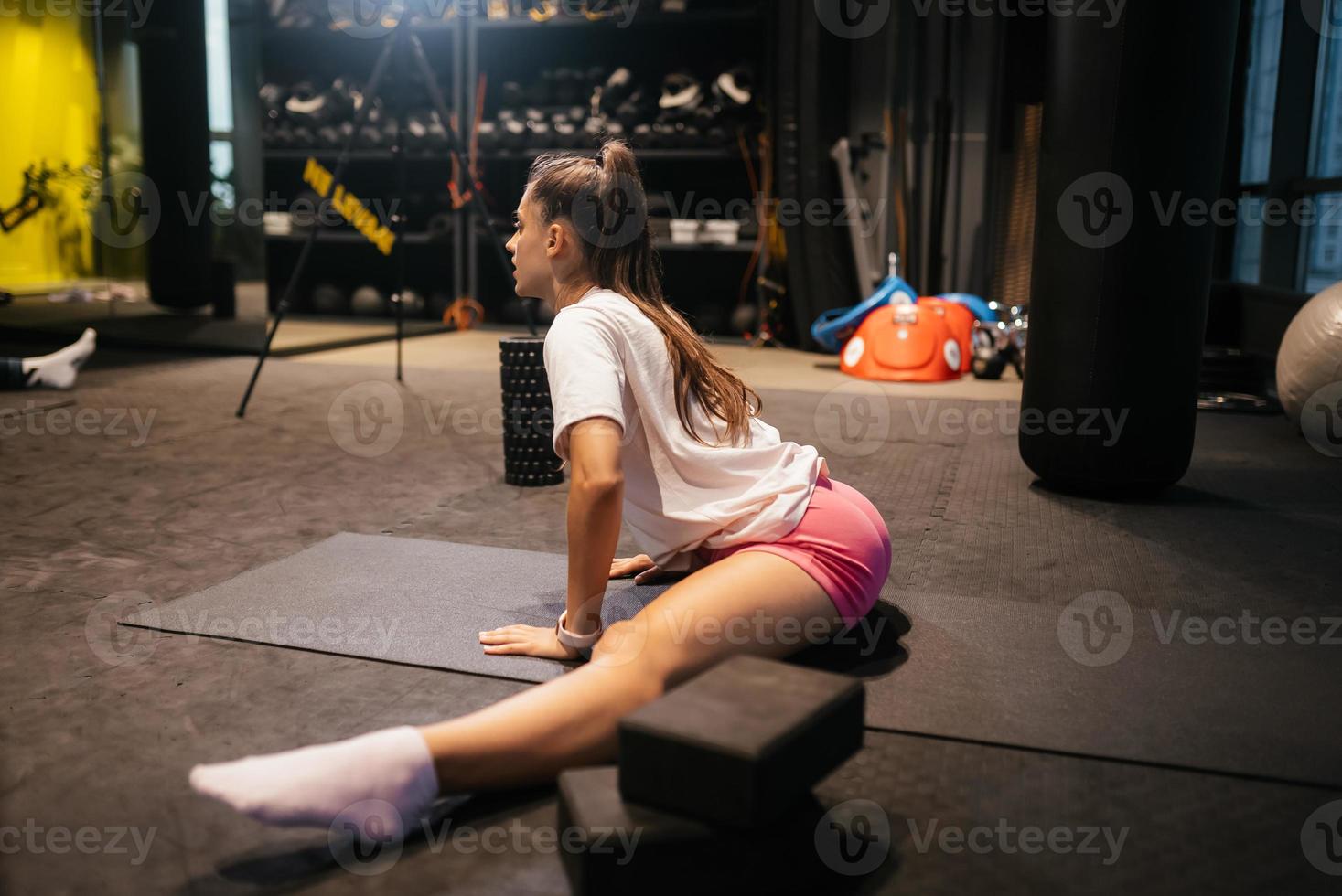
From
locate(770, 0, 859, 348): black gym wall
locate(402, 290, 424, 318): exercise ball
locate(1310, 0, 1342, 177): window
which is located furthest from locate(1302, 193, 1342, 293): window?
locate(402, 290, 424, 318): exercise ball

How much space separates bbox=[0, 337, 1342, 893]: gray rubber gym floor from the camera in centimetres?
120

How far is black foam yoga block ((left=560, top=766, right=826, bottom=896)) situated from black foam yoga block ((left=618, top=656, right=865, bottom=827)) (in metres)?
0.02

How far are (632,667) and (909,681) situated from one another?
521mm

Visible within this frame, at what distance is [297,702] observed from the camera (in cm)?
158

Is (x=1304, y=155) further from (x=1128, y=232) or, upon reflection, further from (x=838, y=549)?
(x=838, y=549)

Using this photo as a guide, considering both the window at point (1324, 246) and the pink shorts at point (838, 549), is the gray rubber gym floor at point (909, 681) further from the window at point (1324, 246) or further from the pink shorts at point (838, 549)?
the window at point (1324, 246)

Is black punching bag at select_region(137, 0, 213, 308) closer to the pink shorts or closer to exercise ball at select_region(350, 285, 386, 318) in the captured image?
exercise ball at select_region(350, 285, 386, 318)

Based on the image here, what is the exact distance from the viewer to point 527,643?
1.67 meters

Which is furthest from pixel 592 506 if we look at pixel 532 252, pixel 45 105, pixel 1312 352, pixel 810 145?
pixel 45 105

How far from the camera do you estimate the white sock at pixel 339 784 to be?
3.71 feet

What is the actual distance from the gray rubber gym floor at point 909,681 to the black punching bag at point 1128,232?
0.21 m

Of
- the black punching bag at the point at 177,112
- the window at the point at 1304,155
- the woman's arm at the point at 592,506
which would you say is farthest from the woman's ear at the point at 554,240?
the black punching bag at the point at 177,112

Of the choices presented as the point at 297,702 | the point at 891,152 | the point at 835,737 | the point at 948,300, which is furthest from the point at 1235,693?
the point at 891,152

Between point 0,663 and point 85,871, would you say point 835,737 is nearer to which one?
point 85,871
